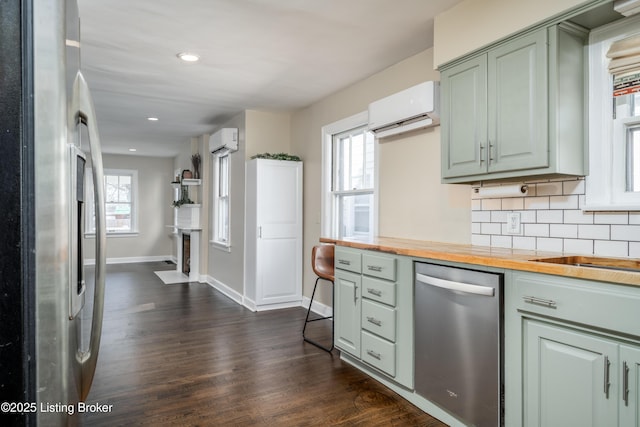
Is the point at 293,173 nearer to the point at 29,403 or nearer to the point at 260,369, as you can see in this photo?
the point at 260,369

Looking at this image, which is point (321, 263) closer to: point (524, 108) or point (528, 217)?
point (528, 217)

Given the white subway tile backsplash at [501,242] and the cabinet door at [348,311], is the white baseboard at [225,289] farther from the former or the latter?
the white subway tile backsplash at [501,242]

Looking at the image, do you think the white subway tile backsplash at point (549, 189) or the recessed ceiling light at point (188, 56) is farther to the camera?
the recessed ceiling light at point (188, 56)

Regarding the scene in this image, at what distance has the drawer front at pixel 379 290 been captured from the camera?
102 inches

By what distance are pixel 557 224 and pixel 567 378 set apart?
0.95 metres

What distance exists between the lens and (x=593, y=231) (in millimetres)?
2129

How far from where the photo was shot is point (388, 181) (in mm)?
3617

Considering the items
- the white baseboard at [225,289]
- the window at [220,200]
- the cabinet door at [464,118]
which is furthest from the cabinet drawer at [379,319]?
the window at [220,200]

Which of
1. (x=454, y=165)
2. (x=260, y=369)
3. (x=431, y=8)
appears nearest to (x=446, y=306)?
(x=454, y=165)

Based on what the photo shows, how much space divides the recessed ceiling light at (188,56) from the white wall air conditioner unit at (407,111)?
61.5 inches

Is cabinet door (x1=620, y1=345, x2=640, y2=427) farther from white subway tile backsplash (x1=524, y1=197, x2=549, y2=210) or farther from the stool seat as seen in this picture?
the stool seat

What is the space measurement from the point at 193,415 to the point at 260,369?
2.41ft

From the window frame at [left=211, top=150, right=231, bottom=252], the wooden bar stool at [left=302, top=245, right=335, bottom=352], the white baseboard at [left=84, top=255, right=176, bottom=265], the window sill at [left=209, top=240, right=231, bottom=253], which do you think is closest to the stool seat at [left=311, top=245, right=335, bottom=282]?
the wooden bar stool at [left=302, top=245, right=335, bottom=352]

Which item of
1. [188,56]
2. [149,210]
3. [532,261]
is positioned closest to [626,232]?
[532,261]
